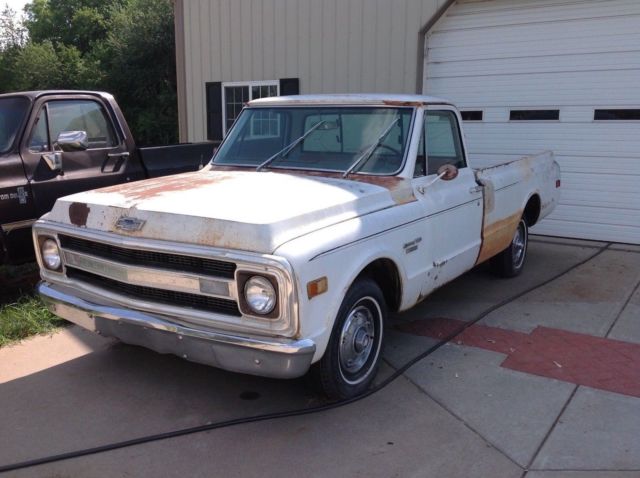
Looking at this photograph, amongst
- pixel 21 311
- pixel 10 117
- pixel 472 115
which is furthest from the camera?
pixel 472 115

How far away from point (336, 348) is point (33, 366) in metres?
2.37

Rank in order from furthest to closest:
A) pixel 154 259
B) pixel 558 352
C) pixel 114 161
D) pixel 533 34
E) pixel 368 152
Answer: pixel 533 34 → pixel 114 161 → pixel 558 352 → pixel 368 152 → pixel 154 259

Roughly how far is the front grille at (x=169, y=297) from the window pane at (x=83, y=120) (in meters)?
2.40

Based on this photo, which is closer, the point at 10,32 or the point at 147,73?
the point at 147,73

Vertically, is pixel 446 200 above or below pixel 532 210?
above

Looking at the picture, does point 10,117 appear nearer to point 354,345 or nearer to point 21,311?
point 21,311

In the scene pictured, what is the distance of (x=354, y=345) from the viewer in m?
3.76

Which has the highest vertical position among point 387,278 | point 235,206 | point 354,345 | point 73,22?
point 73,22

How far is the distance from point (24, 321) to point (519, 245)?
194 inches

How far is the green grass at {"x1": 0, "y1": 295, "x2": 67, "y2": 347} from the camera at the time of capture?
4.85 meters

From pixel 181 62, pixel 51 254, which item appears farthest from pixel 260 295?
pixel 181 62

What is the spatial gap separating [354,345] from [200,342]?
101 cm

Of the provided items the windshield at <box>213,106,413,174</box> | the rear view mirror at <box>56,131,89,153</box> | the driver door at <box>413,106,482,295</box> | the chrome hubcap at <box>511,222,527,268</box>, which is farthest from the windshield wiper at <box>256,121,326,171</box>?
the chrome hubcap at <box>511,222,527,268</box>

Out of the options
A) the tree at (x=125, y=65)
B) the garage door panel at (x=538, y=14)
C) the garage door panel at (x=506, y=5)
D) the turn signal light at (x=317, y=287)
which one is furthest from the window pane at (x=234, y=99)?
the tree at (x=125, y=65)
